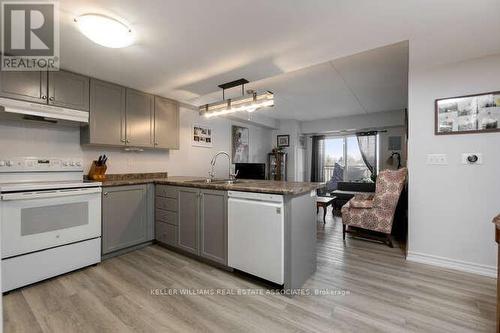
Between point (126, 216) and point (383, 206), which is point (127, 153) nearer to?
point (126, 216)

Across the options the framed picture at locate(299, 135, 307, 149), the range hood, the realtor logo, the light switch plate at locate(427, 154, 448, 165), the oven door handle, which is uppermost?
the realtor logo

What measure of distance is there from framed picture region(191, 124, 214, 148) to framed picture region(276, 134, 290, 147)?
2602 mm

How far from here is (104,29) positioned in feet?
5.37

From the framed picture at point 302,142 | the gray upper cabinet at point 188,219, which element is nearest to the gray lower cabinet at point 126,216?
the gray upper cabinet at point 188,219

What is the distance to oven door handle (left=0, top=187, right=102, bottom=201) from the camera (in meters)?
1.93

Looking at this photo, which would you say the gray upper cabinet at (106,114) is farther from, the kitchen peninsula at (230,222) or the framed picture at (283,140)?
the framed picture at (283,140)

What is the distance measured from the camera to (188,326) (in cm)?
158

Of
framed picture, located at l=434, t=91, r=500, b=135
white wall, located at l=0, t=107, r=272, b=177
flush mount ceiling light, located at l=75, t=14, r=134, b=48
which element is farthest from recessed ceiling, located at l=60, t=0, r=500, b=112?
white wall, located at l=0, t=107, r=272, b=177

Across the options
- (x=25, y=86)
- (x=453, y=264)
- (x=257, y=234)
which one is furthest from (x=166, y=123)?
(x=453, y=264)

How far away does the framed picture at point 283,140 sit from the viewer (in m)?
6.51

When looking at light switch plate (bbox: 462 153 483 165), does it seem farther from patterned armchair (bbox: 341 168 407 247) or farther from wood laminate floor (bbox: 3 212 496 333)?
wood laminate floor (bbox: 3 212 496 333)

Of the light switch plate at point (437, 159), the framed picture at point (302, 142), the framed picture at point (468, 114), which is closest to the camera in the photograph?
the framed picture at point (468, 114)

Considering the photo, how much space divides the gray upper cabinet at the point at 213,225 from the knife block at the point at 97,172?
4.59ft

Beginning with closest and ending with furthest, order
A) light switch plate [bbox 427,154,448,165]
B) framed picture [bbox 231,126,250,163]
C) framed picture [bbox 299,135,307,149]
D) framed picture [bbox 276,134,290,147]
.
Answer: light switch plate [bbox 427,154,448,165] → framed picture [bbox 231,126,250,163] → framed picture [bbox 276,134,290,147] → framed picture [bbox 299,135,307,149]
